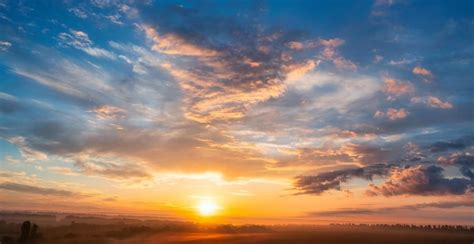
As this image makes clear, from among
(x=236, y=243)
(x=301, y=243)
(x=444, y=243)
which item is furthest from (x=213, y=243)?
(x=444, y=243)

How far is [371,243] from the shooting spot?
6072 centimetres

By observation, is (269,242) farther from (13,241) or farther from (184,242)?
(13,241)

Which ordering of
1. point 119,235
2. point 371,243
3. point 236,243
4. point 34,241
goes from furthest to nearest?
point 119,235 < point 371,243 < point 236,243 < point 34,241

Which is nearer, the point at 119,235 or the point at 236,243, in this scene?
the point at 236,243

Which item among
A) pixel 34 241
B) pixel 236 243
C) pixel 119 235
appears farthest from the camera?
pixel 119 235

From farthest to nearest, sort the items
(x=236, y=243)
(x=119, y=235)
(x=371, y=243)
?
(x=119, y=235)
(x=371, y=243)
(x=236, y=243)

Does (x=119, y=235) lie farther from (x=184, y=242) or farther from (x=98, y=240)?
(x=184, y=242)

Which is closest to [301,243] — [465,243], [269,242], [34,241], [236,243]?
[269,242]

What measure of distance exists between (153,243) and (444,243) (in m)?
43.5

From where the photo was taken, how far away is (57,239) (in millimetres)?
56750

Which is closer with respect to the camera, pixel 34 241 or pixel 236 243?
pixel 34 241

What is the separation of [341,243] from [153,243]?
91.2 feet

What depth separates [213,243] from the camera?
2203 inches

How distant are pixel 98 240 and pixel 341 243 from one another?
35.9m
